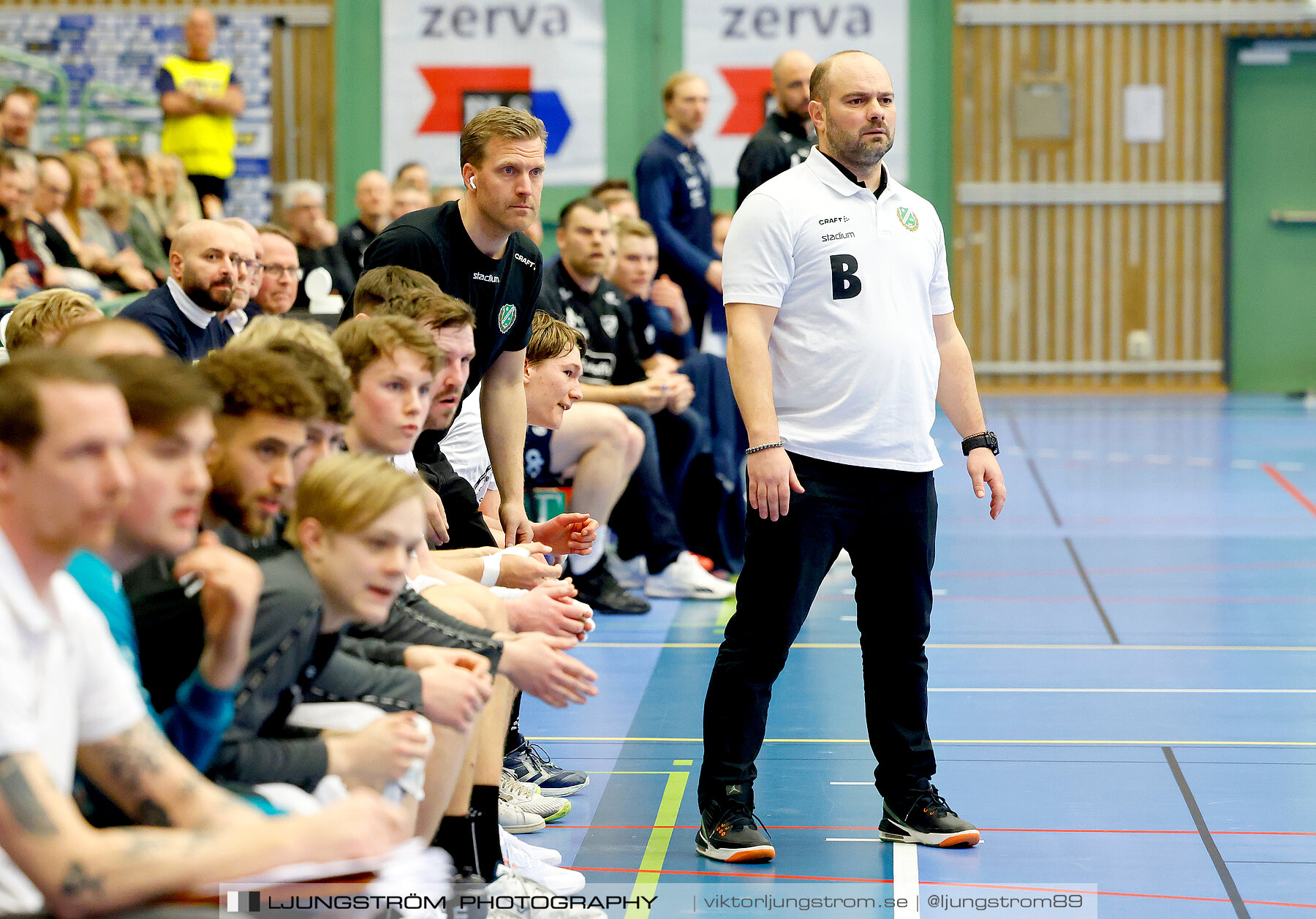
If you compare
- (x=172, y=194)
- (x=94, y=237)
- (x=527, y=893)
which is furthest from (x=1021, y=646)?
(x=172, y=194)

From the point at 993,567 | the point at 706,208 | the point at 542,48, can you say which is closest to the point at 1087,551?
the point at 993,567

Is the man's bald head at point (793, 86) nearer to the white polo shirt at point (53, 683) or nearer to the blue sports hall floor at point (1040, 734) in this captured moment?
the blue sports hall floor at point (1040, 734)

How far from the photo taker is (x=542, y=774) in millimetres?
4215

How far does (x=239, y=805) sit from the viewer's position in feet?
7.04

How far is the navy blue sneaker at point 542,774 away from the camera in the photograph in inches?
164

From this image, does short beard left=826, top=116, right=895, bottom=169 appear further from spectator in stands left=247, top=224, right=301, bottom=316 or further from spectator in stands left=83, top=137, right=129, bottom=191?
spectator in stands left=83, top=137, right=129, bottom=191

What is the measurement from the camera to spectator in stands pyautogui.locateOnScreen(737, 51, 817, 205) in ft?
22.1

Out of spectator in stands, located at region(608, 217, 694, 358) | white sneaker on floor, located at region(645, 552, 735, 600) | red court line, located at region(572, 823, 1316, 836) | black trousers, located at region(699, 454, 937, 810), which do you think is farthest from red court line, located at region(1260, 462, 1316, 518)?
black trousers, located at region(699, 454, 937, 810)

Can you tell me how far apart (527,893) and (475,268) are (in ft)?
6.12

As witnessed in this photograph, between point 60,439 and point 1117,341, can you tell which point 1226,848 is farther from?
point 1117,341

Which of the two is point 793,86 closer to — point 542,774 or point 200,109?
point 542,774

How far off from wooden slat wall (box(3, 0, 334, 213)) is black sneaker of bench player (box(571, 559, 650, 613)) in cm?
1071

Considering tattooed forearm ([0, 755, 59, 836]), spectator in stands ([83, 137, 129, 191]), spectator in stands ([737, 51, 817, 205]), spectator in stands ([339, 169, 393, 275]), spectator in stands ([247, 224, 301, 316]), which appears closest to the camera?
tattooed forearm ([0, 755, 59, 836])

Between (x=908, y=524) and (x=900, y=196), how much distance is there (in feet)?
2.87
